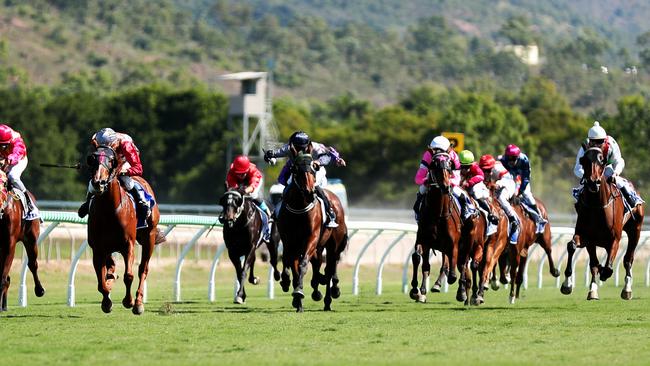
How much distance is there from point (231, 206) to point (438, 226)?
2743 mm

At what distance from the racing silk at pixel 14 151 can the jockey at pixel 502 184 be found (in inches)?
265

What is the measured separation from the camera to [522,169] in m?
21.4

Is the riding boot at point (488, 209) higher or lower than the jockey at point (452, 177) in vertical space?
lower

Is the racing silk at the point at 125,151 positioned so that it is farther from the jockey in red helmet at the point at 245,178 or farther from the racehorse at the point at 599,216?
the racehorse at the point at 599,216

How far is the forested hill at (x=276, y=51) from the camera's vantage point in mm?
117925

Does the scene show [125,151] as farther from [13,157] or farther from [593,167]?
[593,167]

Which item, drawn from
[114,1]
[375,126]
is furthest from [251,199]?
[114,1]

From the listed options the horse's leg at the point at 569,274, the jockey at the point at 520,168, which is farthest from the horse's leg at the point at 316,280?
the jockey at the point at 520,168

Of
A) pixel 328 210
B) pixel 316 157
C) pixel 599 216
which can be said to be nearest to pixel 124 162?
pixel 316 157

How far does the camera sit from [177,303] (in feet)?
61.4

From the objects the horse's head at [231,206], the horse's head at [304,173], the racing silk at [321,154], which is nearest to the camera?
the horse's head at [304,173]

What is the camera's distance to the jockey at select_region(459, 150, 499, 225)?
18.9m

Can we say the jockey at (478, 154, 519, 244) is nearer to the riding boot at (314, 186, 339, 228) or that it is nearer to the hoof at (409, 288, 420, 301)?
the hoof at (409, 288, 420, 301)

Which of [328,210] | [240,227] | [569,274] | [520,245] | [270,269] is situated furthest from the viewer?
[270,269]
